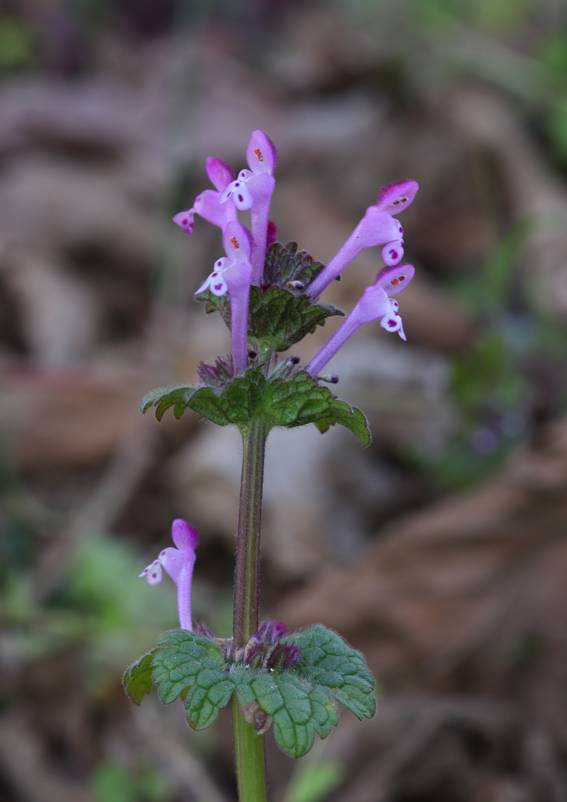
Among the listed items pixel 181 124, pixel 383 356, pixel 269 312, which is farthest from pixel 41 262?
pixel 269 312

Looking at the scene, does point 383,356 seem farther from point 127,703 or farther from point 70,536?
point 127,703

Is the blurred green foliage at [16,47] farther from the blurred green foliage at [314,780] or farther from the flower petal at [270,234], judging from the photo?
the flower petal at [270,234]

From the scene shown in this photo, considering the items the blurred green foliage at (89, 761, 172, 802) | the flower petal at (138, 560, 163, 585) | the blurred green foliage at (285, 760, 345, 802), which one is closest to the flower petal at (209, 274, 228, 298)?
the flower petal at (138, 560, 163, 585)

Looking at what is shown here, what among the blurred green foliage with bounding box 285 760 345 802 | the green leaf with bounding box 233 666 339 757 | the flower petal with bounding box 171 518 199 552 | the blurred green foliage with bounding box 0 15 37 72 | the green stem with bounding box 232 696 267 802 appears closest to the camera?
the green leaf with bounding box 233 666 339 757

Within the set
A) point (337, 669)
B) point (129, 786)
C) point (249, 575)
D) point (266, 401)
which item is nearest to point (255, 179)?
point (266, 401)

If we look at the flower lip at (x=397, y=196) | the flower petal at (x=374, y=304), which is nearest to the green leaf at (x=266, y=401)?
the flower petal at (x=374, y=304)

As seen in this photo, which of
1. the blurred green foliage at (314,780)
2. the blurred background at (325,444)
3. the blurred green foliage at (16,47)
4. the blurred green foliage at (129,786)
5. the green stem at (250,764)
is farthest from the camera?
the blurred green foliage at (16,47)

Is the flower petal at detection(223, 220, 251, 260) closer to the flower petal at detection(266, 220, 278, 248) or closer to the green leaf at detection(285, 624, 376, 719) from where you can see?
the flower petal at detection(266, 220, 278, 248)

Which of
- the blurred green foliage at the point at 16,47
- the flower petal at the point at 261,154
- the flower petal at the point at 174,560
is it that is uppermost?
the blurred green foliage at the point at 16,47
